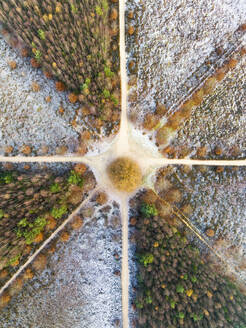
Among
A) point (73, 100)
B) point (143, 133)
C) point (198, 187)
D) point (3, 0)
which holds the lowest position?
point (198, 187)

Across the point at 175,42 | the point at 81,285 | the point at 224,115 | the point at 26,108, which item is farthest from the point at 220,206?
the point at 26,108

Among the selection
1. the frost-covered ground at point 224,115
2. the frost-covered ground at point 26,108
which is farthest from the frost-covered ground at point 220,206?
the frost-covered ground at point 26,108

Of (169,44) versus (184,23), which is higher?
(184,23)

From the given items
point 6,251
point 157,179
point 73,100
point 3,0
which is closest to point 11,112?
point 73,100

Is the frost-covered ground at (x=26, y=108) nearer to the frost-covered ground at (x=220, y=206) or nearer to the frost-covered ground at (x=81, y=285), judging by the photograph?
the frost-covered ground at (x=81, y=285)

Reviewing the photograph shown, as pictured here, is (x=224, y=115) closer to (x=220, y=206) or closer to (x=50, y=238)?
(x=220, y=206)

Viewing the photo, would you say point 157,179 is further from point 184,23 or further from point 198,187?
point 184,23

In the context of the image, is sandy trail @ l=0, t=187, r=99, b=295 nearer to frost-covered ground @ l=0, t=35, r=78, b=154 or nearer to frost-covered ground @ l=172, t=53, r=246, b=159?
frost-covered ground @ l=0, t=35, r=78, b=154
